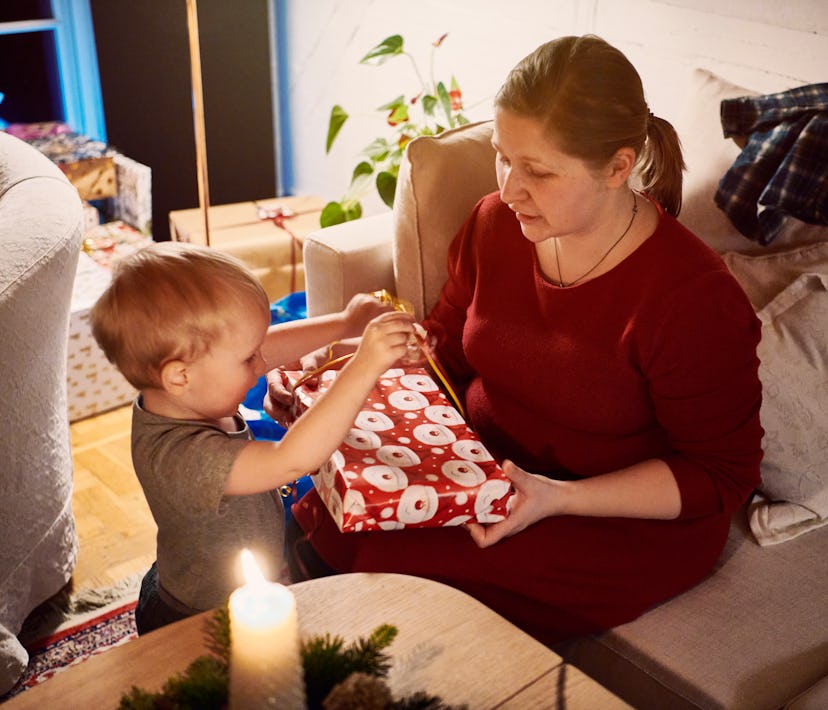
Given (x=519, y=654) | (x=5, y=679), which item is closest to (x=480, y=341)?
(x=519, y=654)

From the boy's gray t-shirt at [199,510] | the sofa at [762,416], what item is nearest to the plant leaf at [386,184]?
the sofa at [762,416]

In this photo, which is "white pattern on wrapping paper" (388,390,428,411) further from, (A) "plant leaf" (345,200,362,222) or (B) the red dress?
(A) "plant leaf" (345,200,362,222)

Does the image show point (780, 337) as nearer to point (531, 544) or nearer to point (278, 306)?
point (531, 544)

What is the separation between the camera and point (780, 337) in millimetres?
1531

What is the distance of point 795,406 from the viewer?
150 centimetres

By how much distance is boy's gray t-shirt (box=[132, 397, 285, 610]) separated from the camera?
1.10m

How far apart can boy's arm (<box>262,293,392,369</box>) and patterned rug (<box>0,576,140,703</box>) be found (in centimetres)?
80

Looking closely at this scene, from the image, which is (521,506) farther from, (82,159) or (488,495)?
(82,159)

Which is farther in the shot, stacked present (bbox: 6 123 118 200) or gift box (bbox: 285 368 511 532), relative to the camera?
stacked present (bbox: 6 123 118 200)

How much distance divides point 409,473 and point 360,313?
415 millimetres

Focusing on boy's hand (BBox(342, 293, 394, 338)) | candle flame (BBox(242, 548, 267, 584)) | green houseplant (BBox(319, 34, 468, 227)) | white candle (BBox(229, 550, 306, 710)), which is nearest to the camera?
white candle (BBox(229, 550, 306, 710))

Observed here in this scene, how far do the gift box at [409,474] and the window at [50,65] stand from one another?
103 inches

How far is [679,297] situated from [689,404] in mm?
158

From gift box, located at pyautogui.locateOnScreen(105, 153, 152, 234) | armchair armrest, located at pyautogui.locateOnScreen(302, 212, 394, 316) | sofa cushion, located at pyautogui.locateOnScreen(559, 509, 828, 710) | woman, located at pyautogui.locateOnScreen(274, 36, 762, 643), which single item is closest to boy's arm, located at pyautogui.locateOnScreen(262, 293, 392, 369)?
woman, located at pyautogui.locateOnScreen(274, 36, 762, 643)
